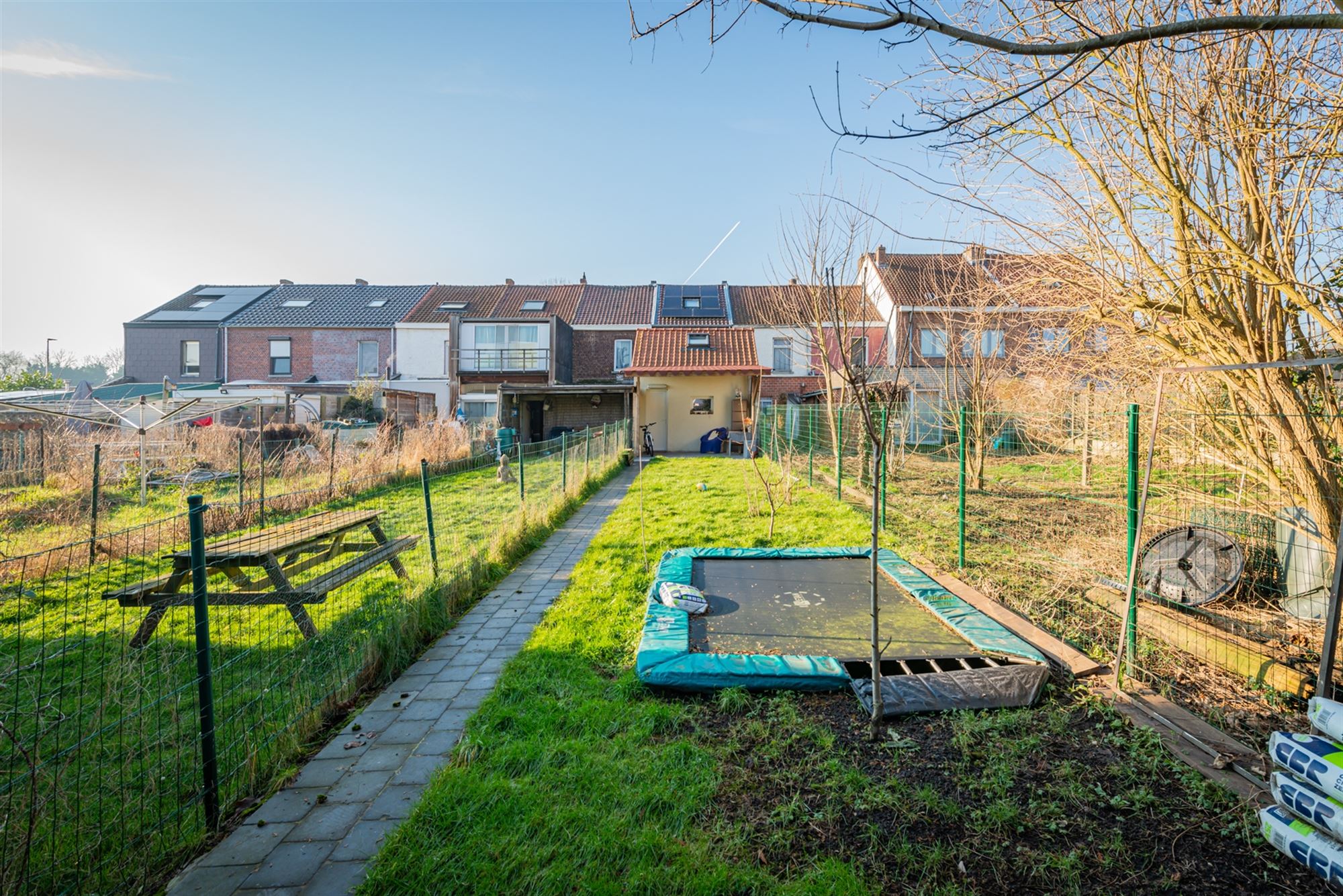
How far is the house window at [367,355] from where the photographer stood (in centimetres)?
2562

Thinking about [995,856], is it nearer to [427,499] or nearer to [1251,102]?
[1251,102]

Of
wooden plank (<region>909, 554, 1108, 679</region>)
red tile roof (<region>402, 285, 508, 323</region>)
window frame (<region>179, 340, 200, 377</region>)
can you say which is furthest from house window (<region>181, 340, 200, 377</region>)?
wooden plank (<region>909, 554, 1108, 679</region>)

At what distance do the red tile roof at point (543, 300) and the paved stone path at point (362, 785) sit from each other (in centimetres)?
2260

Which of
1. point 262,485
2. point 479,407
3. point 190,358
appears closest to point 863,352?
point 262,485

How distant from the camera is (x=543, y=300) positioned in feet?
91.1

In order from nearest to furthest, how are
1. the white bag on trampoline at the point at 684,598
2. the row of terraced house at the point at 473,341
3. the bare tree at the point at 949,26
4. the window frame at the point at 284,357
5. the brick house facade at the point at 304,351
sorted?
the bare tree at the point at 949,26 < the white bag on trampoline at the point at 684,598 < the row of terraced house at the point at 473,341 < the brick house facade at the point at 304,351 < the window frame at the point at 284,357

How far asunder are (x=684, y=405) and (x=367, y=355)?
13.7 metres

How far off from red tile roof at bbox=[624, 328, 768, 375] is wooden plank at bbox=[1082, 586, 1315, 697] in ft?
45.5

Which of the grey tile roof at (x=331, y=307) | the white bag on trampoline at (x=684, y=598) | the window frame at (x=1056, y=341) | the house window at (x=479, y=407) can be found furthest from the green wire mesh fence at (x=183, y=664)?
the grey tile roof at (x=331, y=307)

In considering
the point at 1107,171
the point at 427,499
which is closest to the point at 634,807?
→ the point at 427,499

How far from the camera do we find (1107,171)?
4055mm

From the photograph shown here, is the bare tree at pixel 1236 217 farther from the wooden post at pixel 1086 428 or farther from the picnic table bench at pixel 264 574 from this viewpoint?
the picnic table bench at pixel 264 574

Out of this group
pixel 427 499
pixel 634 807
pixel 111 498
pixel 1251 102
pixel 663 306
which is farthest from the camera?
pixel 663 306

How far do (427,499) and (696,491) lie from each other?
5.68 metres
